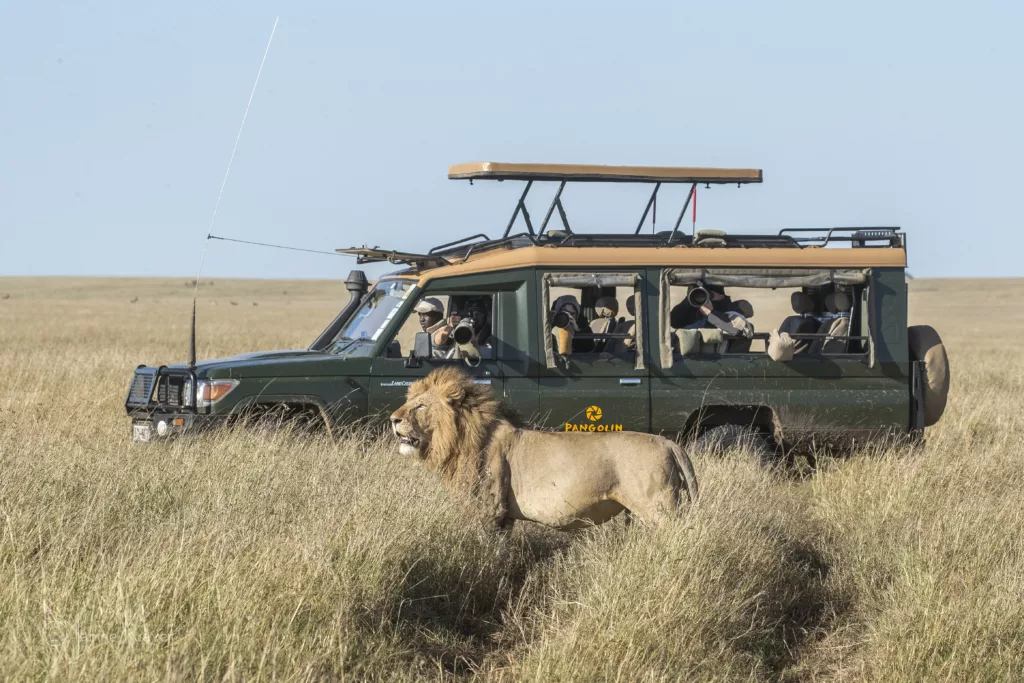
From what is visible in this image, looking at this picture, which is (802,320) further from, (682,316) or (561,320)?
(561,320)

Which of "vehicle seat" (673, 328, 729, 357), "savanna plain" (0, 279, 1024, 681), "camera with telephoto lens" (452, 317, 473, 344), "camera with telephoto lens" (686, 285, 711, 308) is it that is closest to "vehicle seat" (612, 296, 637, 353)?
"vehicle seat" (673, 328, 729, 357)

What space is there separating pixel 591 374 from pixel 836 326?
2.00 m

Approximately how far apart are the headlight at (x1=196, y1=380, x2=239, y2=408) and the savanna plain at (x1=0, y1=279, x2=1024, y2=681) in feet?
1.21

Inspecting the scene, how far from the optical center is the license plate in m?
9.28

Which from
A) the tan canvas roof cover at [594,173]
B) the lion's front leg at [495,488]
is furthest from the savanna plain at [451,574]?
the tan canvas roof cover at [594,173]

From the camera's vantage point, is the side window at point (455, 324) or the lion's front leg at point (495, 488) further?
the side window at point (455, 324)

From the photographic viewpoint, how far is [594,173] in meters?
9.92

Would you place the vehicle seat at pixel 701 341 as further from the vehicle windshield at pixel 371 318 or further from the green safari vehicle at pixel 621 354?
the vehicle windshield at pixel 371 318

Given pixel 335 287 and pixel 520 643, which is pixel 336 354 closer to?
pixel 520 643

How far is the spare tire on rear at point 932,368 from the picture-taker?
962cm

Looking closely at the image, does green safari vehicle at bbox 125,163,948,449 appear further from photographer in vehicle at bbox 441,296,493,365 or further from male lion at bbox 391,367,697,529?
male lion at bbox 391,367,697,529

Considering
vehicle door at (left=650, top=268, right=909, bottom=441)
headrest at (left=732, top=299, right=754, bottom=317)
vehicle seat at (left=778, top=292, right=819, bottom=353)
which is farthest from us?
headrest at (left=732, top=299, right=754, bottom=317)

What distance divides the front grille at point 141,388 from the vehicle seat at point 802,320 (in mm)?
4803

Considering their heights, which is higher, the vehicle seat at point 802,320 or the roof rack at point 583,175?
the roof rack at point 583,175
